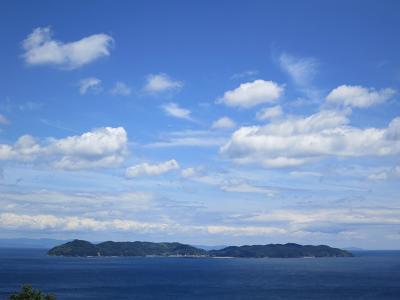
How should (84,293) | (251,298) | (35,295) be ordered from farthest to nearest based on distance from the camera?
(84,293) → (251,298) → (35,295)

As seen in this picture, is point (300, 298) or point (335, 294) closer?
point (300, 298)

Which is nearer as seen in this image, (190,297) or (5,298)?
(5,298)

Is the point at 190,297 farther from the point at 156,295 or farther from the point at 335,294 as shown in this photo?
the point at 335,294

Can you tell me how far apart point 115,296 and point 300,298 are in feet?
232

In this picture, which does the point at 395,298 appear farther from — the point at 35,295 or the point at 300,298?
the point at 35,295

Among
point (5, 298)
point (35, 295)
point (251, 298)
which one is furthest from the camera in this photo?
point (251, 298)

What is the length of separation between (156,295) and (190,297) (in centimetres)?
1540

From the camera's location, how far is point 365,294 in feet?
654

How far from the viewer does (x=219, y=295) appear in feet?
634

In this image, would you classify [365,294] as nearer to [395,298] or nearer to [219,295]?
[395,298]

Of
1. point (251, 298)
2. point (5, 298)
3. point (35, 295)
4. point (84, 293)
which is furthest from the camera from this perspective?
point (84, 293)

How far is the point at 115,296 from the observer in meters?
192

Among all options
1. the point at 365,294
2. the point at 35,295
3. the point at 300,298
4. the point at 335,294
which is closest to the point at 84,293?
the point at 300,298

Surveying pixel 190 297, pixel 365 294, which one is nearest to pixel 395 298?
pixel 365 294
